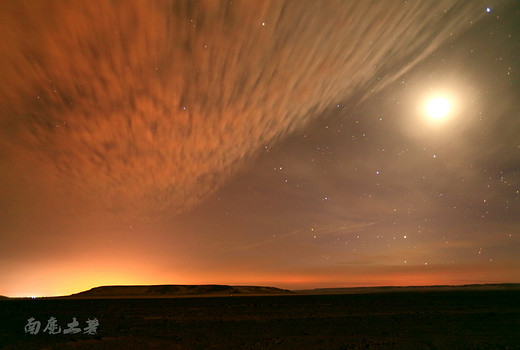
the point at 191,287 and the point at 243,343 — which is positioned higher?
the point at 191,287

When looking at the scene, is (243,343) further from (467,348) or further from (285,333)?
(467,348)

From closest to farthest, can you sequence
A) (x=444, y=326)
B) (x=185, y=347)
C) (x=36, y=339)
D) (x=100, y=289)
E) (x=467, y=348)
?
1. (x=467, y=348)
2. (x=185, y=347)
3. (x=36, y=339)
4. (x=444, y=326)
5. (x=100, y=289)

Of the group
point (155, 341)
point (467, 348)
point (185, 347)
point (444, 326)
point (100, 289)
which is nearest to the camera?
point (467, 348)

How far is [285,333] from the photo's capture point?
54.4ft

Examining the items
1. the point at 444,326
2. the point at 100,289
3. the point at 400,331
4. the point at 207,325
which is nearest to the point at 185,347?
the point at 207,325

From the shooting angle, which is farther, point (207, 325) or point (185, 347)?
point (207, 325)

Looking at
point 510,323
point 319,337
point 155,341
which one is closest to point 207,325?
point 155,341

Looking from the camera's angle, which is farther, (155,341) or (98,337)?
(98,337)

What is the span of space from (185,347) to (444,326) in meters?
14.6

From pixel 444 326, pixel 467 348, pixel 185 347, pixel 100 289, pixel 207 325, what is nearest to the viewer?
pixel 467 348

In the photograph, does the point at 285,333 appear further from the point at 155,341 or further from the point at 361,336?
the point at 155,341

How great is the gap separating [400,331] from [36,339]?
18587mm

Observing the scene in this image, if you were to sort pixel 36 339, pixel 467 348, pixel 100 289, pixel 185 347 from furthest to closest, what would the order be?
pixel 100 289 < pixel 36 339 < pixel 185 347 < pixel 467 348

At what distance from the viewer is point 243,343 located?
1424 cm
